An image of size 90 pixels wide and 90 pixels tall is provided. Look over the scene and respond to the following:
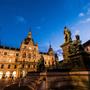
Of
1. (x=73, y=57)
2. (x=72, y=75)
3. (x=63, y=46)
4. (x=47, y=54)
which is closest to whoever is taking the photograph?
(x=72, y=75)

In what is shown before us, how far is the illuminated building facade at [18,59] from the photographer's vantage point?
50.9 m

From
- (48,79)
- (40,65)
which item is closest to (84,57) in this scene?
(48,79)

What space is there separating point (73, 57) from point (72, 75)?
5.57 m

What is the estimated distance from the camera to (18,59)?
53594 mm

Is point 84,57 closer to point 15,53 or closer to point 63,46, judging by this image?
point 63,46

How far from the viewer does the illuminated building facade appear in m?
50.9

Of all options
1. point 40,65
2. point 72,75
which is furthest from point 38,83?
point 40,65

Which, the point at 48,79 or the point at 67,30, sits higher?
the point at 67,30

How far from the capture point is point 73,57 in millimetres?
17266

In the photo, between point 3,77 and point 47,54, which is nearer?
point 3,77

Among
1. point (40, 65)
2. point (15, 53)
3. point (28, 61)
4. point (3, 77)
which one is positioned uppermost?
point (15, 53)

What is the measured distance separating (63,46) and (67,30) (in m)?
4.58

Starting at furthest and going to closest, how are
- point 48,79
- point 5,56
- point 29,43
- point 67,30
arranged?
point 29,43 < point 5,56 < point 67,30 < point 48,79

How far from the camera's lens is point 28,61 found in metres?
55.2
